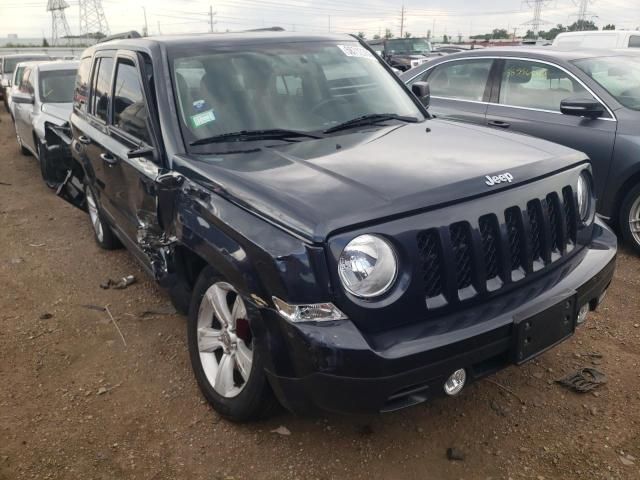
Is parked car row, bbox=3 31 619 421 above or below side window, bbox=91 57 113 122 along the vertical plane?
below

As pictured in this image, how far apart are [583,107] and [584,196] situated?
87.1 inches

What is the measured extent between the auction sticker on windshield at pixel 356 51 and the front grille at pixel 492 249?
1.81 m

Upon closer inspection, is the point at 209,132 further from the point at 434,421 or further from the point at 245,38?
the point at 434,421

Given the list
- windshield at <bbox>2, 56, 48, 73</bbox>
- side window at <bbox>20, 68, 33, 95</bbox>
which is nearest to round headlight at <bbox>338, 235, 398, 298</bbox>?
side window at <bbox>20, 68, 33, 95</bbox>

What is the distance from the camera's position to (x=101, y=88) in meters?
4.44

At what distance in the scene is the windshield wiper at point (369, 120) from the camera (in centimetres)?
332

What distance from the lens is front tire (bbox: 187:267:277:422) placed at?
261 centimetres

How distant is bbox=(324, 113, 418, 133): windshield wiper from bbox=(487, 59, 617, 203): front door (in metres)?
2.18

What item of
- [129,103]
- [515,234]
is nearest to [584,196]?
[515,234]

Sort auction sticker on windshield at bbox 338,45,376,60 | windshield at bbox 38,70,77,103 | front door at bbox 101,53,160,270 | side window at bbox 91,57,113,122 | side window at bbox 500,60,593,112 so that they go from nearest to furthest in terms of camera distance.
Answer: front door at bbox 101,53,160,270 → auction sticker on windshield at bbox 338,45,376,60 → side window at bbox 91,57,113,122 → side window at bbox 500,60,593,112 → windshield at bbox 38,70,77,103

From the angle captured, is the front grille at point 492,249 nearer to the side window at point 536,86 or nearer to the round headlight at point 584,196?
the round headlight at point 584,196

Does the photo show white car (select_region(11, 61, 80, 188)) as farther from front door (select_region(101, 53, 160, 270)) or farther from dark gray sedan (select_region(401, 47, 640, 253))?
dark gray sedan (select_region(401, 47, 640, 253))

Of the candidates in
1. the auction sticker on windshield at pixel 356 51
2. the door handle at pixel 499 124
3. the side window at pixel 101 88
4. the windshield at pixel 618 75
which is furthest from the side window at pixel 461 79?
the side window at pixel 101 88

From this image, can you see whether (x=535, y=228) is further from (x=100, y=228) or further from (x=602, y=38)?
(x=602, y=38)
